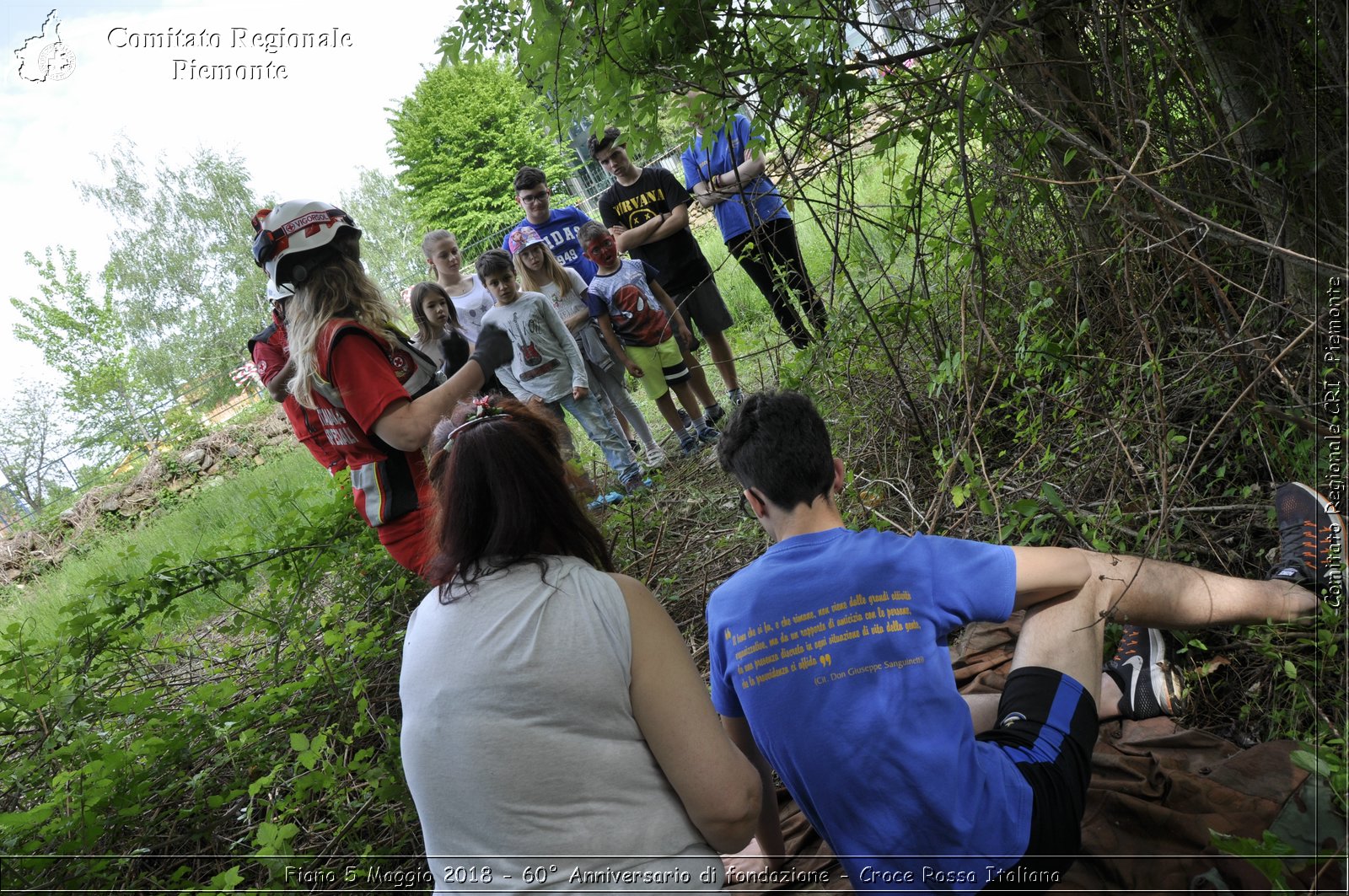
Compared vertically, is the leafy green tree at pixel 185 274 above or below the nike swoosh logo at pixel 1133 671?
above

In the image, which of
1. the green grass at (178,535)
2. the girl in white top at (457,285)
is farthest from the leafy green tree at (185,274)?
the girl in white top at (457,285)

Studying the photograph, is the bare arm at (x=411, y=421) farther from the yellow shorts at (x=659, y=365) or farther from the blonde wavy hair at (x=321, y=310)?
the yellow shorts at (x=659, y=365)

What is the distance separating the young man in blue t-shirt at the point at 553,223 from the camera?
5.79m

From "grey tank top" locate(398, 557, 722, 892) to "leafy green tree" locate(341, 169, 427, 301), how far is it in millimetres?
27071

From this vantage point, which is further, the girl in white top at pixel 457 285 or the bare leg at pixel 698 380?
the bare leg at pixel 698 380

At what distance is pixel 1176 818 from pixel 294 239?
2.83m

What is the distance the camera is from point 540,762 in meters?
1.62


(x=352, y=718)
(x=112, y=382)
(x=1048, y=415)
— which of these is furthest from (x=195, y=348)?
(x=1048, y=415)

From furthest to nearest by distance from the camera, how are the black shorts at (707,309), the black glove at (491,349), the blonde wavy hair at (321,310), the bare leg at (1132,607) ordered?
the black shorts at (707,309) < the black glove at (491,349) < the blonde wavy hair at (321,310) < the bare leg at (1132,607)

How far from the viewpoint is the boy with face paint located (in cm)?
574

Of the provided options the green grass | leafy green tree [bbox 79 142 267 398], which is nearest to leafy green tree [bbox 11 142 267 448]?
leafy green tree [bbox 79 142 267 398]

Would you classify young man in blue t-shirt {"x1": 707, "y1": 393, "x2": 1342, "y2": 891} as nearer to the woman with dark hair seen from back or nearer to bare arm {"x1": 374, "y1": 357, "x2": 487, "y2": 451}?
the woman with dark hair seen from back

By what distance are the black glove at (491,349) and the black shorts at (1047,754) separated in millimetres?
2019

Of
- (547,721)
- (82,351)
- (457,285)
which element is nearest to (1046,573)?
(547,721)
